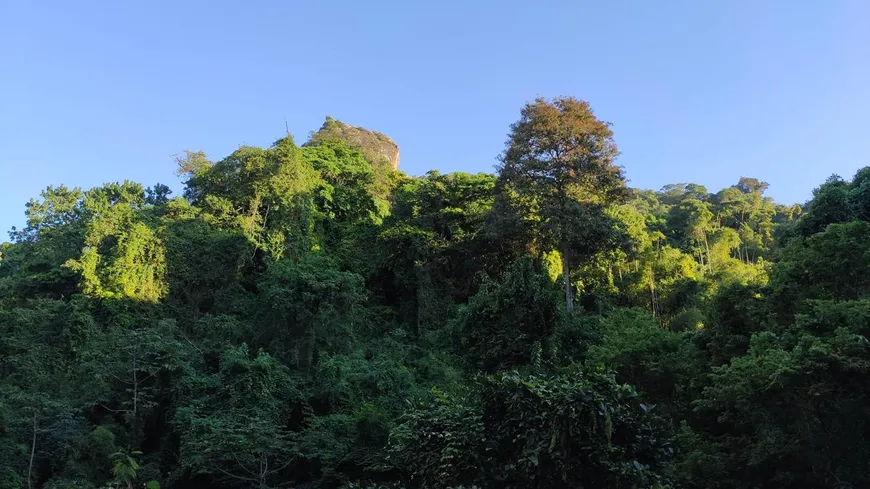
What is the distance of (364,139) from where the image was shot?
109 feet

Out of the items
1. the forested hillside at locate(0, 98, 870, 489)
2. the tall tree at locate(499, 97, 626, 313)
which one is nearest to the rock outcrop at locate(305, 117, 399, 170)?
the forested hillside at locate(0, 98, 870, 489)

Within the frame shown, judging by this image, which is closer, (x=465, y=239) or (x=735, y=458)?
(x=735, y=458)

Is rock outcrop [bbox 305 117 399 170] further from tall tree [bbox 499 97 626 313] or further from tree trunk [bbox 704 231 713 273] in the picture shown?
tree trunk [bbox 704 231 713 273]

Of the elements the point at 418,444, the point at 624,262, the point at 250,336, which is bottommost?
the point at 418,444

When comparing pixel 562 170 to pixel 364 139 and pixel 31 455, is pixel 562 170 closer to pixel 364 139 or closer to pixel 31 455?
pixel 31 455

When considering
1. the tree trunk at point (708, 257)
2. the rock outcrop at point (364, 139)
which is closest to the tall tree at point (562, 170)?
the tree trunk at point (708, 257)

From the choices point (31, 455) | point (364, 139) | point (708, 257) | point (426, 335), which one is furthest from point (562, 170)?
point (364, 139)

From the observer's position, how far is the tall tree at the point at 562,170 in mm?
17078

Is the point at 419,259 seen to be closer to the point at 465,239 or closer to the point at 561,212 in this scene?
the point at 465,239

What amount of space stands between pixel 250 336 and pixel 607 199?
1170 cm

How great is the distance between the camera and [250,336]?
17.7 m

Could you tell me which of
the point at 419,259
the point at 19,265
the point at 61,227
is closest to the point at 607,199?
the point at 419,259

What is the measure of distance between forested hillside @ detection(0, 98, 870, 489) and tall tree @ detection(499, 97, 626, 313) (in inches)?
2.7

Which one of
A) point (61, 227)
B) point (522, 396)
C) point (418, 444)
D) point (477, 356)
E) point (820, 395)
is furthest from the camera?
point (61, 227)
